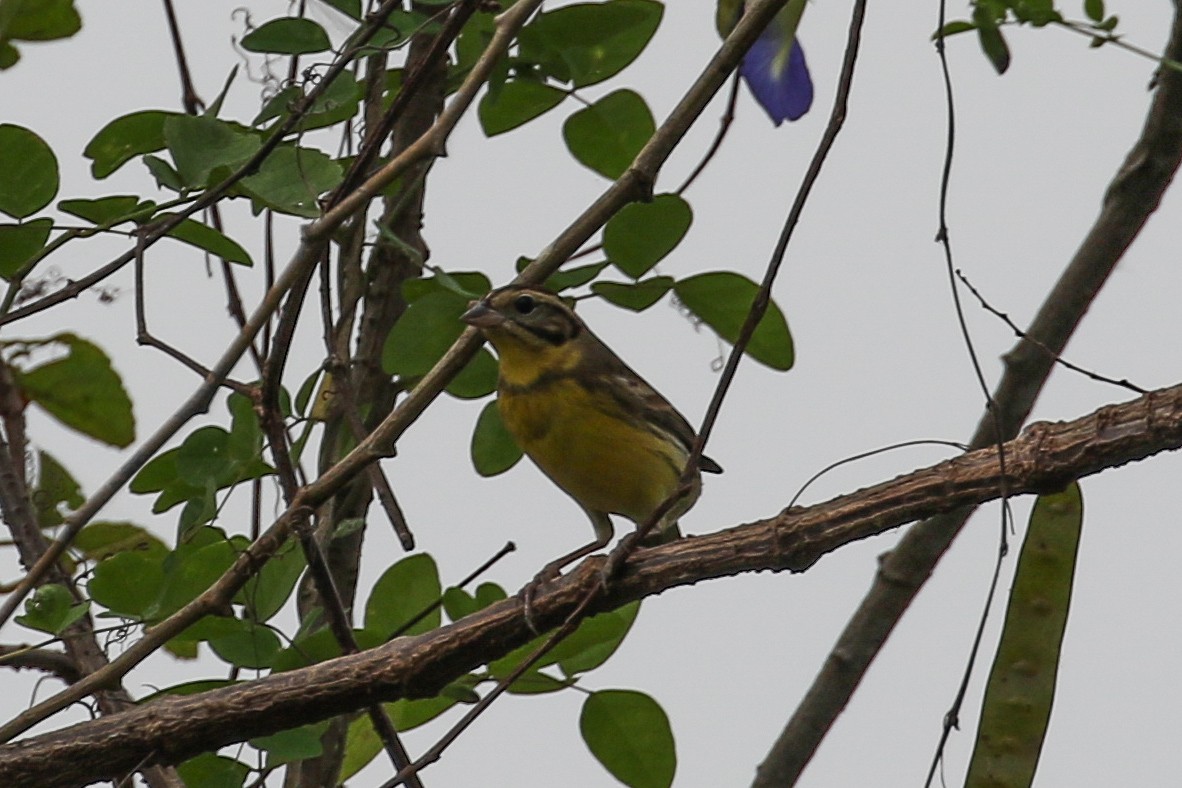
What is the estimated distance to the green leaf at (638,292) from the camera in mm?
4012

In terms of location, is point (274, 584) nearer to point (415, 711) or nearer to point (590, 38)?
point (415, 711)

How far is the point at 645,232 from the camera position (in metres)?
3.93

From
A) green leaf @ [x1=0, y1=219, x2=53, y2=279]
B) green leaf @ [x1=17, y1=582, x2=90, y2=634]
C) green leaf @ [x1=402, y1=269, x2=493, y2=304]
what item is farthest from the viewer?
green leaf @ [x1=402, y1=269, x2=493, y2=304]

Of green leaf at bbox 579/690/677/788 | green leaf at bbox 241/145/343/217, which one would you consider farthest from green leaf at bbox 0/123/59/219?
green leaf at bbox 579/690/677/788

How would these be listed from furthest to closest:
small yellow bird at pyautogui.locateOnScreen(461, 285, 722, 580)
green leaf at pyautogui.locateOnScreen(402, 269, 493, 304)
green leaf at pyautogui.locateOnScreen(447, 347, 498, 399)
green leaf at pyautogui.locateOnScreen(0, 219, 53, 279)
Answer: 1. small yellow bird at pyautogui.locateOnScreen(461, 285, 722, 580)
2. green leaf at pyautogui.locateOnScreen(447, 347, 498, 399)
3. green leaf at pyautogui.locateOnScreen(402, 269, 493, 304)
4. green leaf at pyautogui.locateOnScreen(0, 219, 53, 279)

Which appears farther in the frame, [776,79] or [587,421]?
[587,421]

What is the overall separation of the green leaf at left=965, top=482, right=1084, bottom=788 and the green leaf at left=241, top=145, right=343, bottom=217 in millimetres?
1513

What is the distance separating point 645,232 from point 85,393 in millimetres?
1493

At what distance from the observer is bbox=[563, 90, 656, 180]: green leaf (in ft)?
13.3

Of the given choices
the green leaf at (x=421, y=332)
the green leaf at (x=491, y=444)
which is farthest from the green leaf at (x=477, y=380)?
the green leaf at (x=421, y=332)

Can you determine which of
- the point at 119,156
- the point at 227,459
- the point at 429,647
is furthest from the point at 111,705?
the point at 119,156

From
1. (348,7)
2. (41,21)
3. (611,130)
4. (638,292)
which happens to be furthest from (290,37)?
(638,292)

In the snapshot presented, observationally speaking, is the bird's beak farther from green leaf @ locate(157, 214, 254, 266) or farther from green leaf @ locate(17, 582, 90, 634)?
green leaf @ locate(17, 582, 90, 634)

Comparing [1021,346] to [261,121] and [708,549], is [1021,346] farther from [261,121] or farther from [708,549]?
[261,121]
